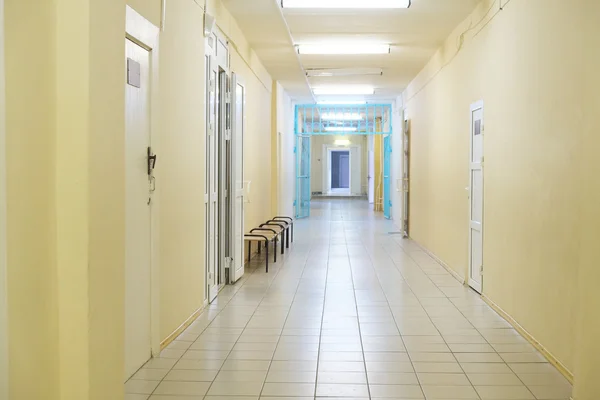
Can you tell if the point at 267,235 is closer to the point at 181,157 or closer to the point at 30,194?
the point at 181,157

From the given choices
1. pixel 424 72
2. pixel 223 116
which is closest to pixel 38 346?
pixel 223 116

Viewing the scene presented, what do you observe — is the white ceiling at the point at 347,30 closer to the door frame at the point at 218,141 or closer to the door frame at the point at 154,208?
the door frame at the point at 218,141

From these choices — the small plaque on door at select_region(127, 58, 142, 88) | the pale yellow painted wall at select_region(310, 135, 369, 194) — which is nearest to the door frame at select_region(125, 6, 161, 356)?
the small plaque on door at select_region(127, 58, 142, 88)

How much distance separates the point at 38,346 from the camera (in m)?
2.50

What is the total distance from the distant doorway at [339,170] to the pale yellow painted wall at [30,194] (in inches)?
1350

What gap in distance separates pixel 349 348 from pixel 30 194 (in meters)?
2.59

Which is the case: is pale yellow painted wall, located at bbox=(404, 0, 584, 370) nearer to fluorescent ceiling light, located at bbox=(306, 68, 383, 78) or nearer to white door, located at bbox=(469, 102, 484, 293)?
white door, located at bbox=(469, 102, 484, 293)

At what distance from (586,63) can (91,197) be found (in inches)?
96.7

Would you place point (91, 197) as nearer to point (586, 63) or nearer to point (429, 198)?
point (586, 63)

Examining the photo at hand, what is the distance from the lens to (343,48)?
28.6 feet

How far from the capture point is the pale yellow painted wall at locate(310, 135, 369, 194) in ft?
94.9

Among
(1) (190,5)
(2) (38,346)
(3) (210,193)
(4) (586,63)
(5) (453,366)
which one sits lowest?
(5) (453,366)

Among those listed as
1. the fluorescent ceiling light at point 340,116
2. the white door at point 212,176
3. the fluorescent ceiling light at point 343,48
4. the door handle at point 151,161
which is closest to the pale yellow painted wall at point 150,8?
the door handle at point 151,161

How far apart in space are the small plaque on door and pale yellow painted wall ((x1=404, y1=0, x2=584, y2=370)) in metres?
2.64
